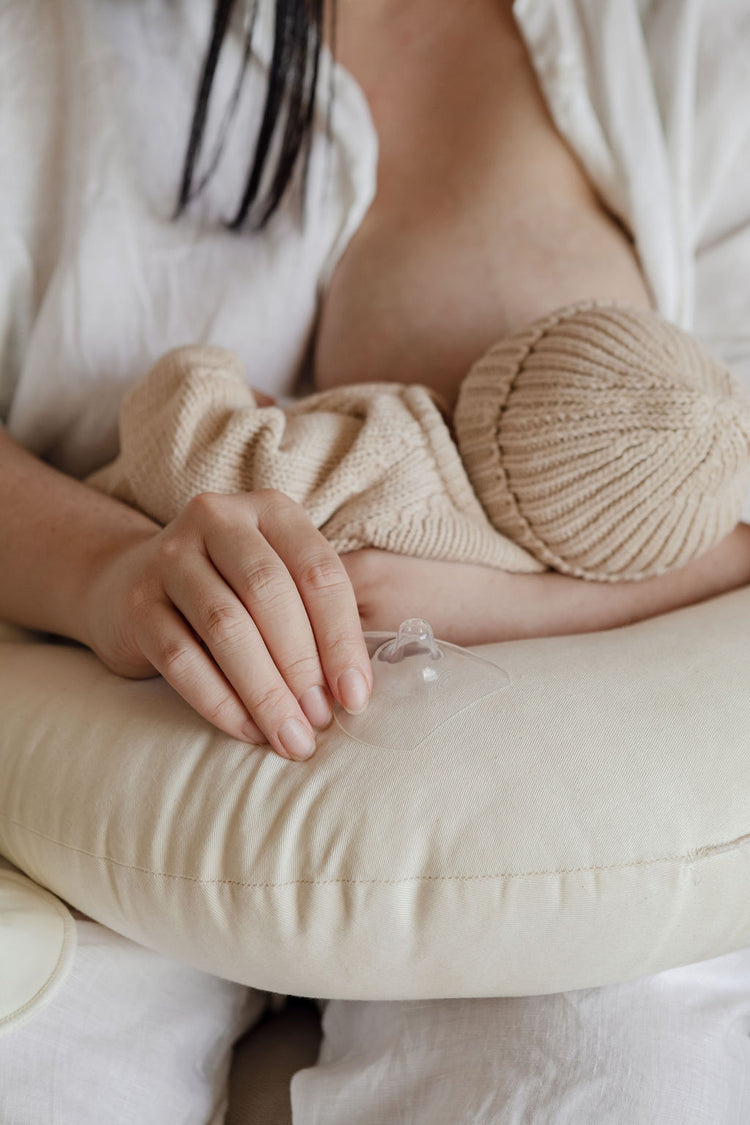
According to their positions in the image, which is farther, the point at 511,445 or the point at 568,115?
the point at 568,115

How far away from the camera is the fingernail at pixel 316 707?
0.49 m

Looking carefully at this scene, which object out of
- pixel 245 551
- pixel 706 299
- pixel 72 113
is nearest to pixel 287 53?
pixel 72 113

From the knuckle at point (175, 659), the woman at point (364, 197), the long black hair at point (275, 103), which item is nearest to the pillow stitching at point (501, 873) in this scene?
the knuckle at point (175, 659)

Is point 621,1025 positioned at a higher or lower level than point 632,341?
lower

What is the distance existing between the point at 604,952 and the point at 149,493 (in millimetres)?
423

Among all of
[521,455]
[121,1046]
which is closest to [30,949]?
[121,1046]

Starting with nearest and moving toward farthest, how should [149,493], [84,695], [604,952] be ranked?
[604,952] → [84,695] → [149,493]

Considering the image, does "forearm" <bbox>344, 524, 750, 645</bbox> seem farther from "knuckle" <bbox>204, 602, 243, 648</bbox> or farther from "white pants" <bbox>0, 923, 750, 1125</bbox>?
"white pants" <bbox>0, 923, 750, 1125</bbox>

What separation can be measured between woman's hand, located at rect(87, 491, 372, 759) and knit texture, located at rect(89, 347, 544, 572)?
7cm

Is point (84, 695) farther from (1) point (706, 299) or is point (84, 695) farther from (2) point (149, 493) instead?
(1) point (706, 299)

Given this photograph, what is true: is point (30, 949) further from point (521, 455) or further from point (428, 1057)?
point (521, 455)

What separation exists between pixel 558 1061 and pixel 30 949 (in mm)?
284

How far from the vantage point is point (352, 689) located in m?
0.48

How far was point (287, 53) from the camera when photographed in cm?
83
